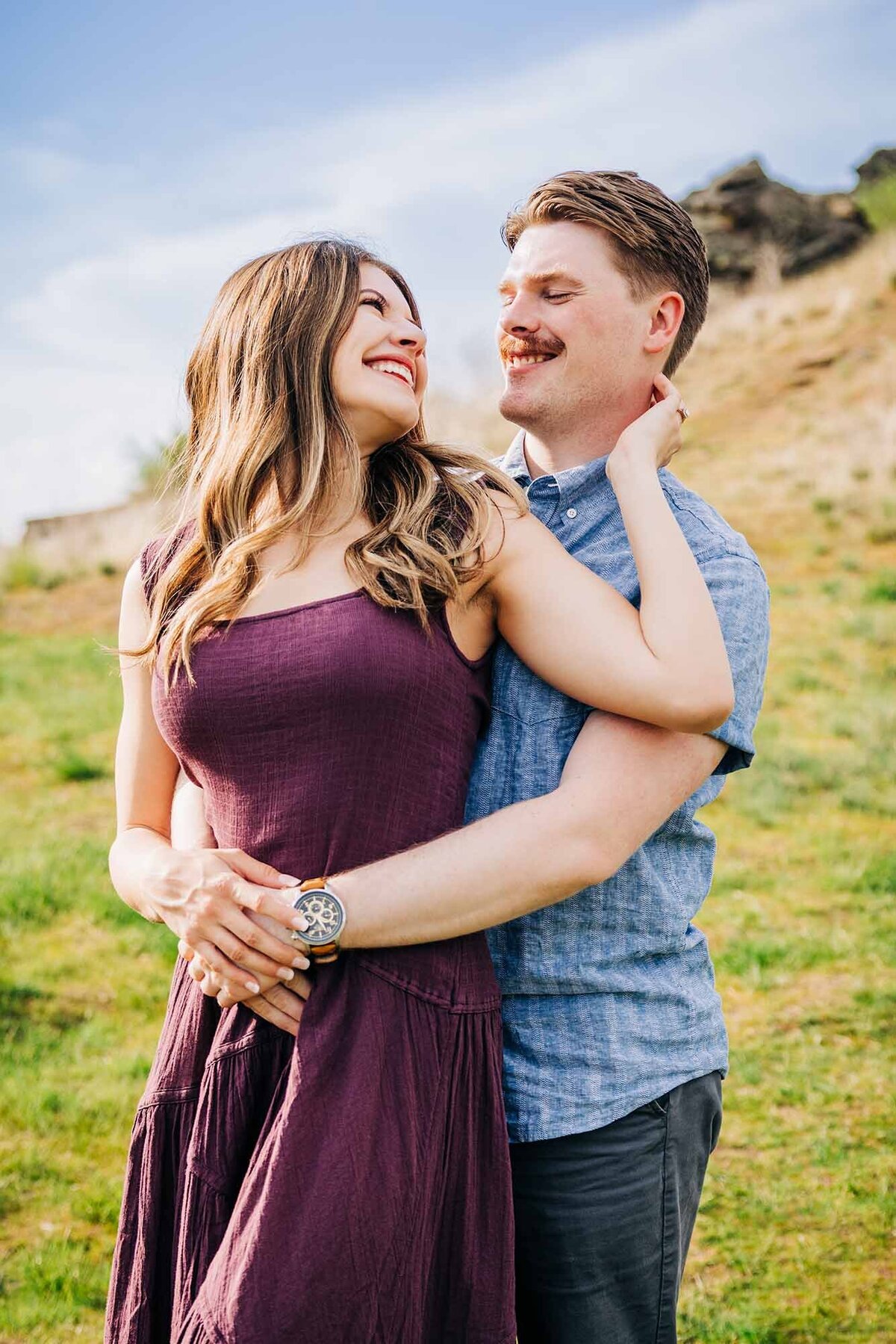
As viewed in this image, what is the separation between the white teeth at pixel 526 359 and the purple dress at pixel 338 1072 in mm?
699

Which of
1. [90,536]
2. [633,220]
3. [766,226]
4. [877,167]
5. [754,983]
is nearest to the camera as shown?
[633,220]

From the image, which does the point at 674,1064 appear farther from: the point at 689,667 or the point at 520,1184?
the point at 689,667

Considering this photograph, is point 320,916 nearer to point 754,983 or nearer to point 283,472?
point 283,472

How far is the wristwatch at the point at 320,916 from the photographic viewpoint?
1.73 m

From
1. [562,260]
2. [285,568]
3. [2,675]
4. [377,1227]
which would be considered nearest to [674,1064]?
[377,1227]

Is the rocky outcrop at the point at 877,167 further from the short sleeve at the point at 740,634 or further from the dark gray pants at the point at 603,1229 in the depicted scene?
the dark gray pants at the point at 603,1229

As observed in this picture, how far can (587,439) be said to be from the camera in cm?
229

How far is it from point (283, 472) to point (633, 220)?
35.1 inches

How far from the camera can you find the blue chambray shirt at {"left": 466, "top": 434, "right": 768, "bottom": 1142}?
1878mm

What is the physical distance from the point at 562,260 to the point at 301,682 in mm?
1088

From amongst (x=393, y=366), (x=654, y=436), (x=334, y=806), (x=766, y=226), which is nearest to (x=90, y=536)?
(x=393, y=366)

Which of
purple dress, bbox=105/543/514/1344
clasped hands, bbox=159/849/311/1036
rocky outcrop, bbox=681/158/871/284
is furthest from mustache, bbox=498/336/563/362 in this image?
rocky outcrop, bbox=681/158/871/284

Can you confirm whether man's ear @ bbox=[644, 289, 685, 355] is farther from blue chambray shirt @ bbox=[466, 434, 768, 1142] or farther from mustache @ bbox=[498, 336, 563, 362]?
blue chambray shirt @ bbox=[466, 434, 768, 1142]

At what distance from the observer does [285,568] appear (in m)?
1.92
